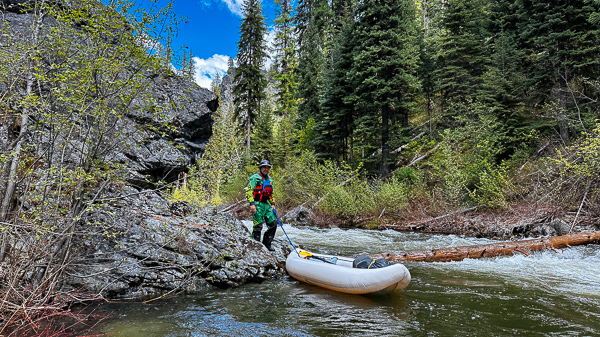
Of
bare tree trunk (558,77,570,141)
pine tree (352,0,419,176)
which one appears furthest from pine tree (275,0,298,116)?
bare tree trunk (558,77,570,141)

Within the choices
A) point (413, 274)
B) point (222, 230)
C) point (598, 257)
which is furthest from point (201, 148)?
point (598, 257)

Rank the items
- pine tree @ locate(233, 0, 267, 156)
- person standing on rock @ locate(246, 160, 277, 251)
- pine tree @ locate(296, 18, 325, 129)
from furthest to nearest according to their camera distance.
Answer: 1. pine tree @ locate(233, 0, 267, 156)
2. pine tree @ locate(296, 18, 325, 129)
3. person standing on rock @ locate(246, 160, 277, 251)

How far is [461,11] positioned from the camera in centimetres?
1848

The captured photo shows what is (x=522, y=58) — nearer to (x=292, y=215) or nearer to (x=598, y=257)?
(x=598, y=257)

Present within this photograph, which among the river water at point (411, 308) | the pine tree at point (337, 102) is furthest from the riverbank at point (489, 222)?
the pine tree at point (337, 102)

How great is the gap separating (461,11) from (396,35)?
5839 mm

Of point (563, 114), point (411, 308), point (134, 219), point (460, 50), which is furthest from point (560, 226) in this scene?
point (460, 50)

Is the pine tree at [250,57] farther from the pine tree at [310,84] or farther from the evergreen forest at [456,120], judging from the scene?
the evergreen forest at [456,120]

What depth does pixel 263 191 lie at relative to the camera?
6.73 meters

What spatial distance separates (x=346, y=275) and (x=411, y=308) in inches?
39.4

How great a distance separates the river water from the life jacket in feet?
5.59

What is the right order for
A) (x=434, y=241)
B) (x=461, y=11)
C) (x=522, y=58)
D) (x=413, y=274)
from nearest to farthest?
(x=413, y=274), (x=434, y=241), (x=522, y=58), (x=461, y=11)

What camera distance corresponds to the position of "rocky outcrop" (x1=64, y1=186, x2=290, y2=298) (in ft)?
14.7

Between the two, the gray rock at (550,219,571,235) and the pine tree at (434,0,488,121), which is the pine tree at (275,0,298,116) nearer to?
the pine tree at (434,0,488,121)
